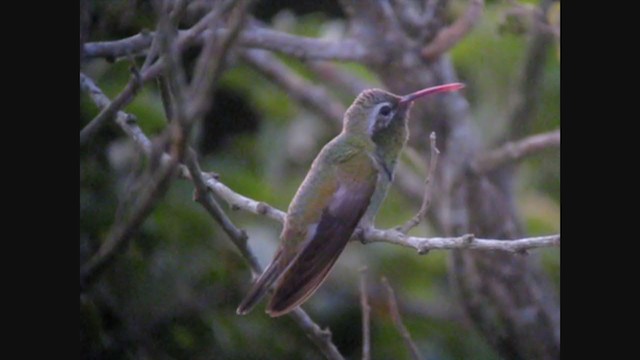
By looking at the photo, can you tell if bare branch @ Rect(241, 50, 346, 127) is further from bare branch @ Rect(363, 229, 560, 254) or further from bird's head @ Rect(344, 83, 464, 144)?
bare branch @ Rect(363, 229, 560, 254)

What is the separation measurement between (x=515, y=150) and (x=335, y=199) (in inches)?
24.9

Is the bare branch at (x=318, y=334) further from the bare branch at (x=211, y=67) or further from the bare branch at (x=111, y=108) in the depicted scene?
the bare branch at (x=211, y=67)

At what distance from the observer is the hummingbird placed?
1.83m

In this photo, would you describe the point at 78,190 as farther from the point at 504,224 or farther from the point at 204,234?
the point at 504,224

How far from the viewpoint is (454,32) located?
2377mm

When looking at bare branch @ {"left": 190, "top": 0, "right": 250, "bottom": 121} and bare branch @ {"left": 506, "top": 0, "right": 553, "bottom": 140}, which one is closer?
bare branch @ {"left": 190, "top": 0, "right": 250, "bottom": 121}

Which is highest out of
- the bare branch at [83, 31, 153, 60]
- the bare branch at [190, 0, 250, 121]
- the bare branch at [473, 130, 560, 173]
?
the bare branch at [190, 0, 250, 121]

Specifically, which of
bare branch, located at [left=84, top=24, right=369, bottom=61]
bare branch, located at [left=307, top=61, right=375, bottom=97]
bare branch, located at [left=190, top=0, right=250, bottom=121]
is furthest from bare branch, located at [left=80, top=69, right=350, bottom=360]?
bare branch, located at [left=307, top=61, right=375, bottom=97]

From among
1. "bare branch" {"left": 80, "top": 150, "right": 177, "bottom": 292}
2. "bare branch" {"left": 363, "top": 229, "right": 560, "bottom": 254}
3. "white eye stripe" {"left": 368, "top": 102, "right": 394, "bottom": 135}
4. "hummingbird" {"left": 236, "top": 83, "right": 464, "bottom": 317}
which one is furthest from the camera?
"white eye stripe" {"left": 368, "top": 102, "right": 394, "bottom": 135}

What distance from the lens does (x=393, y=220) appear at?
2.26m

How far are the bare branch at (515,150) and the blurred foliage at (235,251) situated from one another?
3 cm

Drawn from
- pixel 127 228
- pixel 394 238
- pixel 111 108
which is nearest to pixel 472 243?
pixel 394 238

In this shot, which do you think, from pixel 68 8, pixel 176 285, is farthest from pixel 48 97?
pixel 176 285

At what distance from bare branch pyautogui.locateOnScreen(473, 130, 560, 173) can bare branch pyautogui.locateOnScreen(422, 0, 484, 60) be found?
24cm
